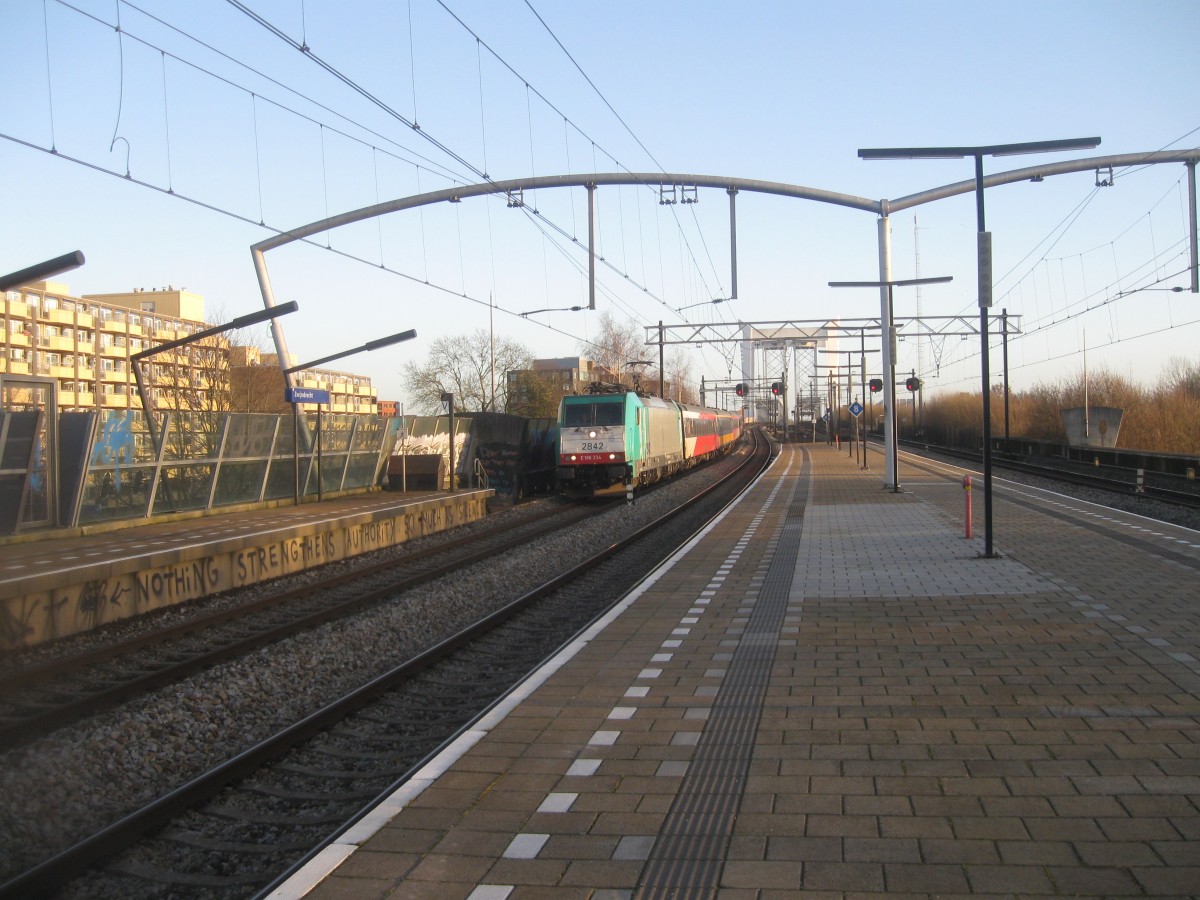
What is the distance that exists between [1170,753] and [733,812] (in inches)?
98.2

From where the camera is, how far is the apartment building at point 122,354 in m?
38.1

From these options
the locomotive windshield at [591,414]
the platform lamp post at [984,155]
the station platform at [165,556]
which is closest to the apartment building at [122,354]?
the locomotive windshield at [591,414]

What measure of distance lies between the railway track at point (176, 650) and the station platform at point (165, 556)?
1019 mm

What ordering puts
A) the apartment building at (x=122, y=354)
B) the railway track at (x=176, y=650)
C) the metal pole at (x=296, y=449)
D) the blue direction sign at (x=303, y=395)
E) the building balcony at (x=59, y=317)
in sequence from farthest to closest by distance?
1. the building balcony at (x=59, y=317)
2. the apartment building at (x=122, y=354)
3. the metal pole at (x=296, y=449)
4. the blue direction sign at (x=303, y=395)
5. the railway track at (x=176, y=650)

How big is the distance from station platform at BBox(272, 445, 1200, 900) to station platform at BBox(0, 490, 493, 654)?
6.00 meters

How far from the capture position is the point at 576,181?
63.3ft

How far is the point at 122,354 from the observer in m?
63.8

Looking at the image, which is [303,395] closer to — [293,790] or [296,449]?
[296,449]

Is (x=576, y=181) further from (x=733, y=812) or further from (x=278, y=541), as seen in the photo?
(x=733, y=812)

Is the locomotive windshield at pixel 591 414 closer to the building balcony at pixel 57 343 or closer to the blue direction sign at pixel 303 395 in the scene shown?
the blue direction sign at pixel 303 395

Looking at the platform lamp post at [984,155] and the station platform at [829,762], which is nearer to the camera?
the station platform at [829,762]

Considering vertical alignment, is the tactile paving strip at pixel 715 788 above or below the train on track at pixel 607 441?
below

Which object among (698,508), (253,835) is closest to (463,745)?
(253,835)

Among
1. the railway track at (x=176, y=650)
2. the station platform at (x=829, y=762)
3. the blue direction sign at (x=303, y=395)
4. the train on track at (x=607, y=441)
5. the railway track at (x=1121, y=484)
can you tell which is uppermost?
the blue direction sign at (x=303, y=395)
